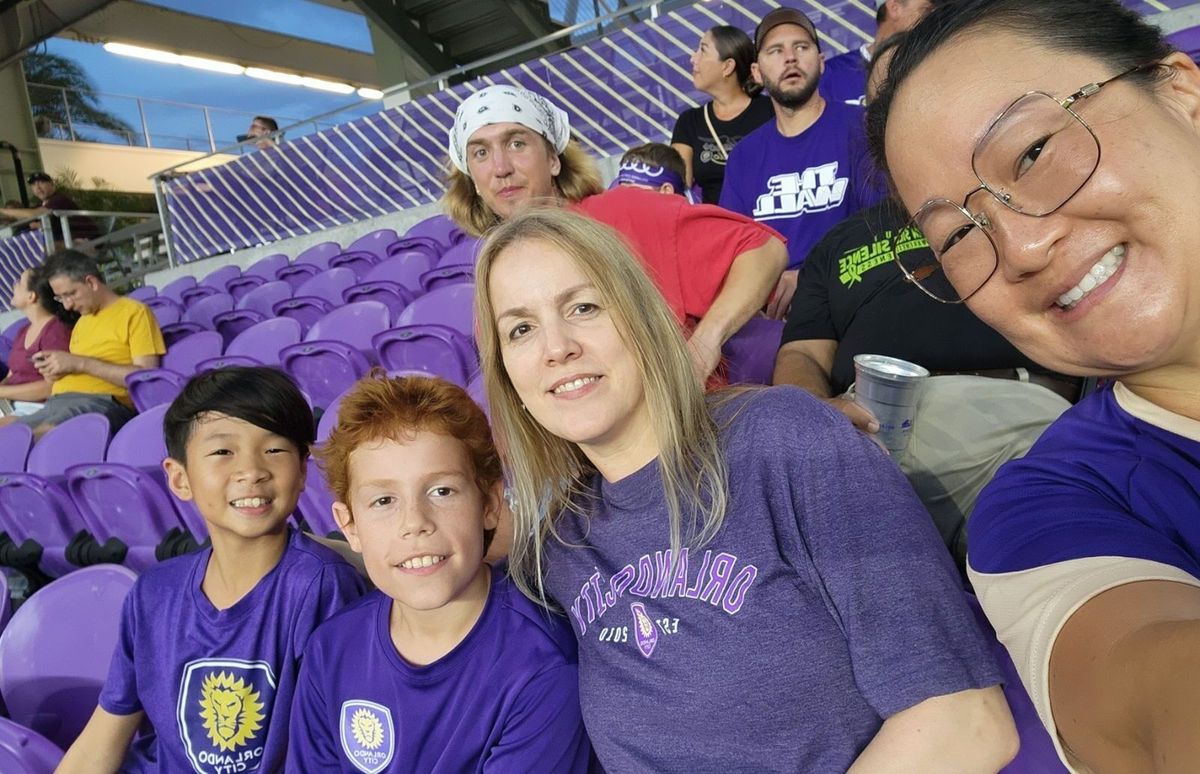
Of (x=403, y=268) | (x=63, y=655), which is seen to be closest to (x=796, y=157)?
(x=63, y=655)

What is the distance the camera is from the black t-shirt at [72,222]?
10492 mm

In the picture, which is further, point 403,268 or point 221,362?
point 403,268

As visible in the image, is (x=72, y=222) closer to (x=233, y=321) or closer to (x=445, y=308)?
(x=233, y=321)

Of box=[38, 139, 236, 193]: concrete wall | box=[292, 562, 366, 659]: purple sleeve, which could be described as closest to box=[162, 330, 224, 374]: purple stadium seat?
box=[292, 562, 366, 659]: purple sleeve

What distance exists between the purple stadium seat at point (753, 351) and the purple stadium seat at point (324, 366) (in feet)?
6.06

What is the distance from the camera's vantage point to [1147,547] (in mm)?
635

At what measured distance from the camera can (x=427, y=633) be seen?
1.28m

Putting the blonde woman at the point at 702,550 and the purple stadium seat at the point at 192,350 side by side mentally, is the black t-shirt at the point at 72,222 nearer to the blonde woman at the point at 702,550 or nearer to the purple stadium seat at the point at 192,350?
the purple stadium seat at the point at 192,350

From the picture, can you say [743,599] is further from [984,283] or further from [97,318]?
[97,318]

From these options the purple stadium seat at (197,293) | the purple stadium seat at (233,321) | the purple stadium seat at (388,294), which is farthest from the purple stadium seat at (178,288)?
the purple stadium seat at (388,294)

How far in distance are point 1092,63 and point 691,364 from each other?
63 centimetres

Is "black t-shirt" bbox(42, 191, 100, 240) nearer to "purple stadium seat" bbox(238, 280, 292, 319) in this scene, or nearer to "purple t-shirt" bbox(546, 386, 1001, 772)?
"purple stadium seat" bbox(238, 280, 292, 319)

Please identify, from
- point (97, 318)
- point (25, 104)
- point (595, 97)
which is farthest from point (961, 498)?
point (25, 104)

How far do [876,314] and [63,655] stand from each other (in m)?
2.09
